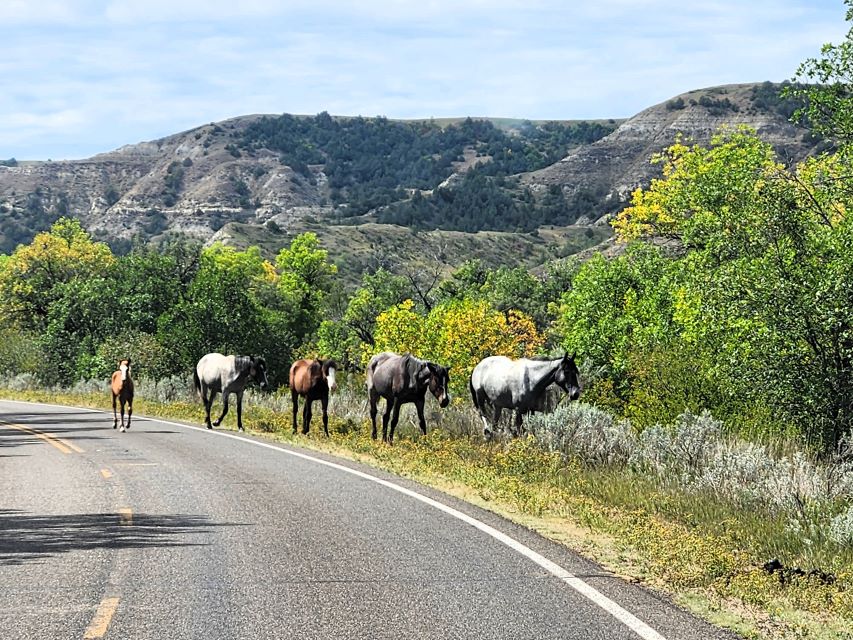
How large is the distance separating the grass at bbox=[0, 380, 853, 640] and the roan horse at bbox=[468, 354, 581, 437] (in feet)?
3.34

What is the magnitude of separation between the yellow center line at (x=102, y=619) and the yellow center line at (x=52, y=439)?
13.5 m

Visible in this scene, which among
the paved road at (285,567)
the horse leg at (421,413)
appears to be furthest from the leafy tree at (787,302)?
the paved road at (285,567)

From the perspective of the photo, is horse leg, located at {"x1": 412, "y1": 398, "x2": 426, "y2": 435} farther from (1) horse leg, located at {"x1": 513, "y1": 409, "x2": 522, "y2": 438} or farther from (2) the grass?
(1) horse leg, located at {"x1": 513, "y1": 409, "x2": 522, "y2": 438}

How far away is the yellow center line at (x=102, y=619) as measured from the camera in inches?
263

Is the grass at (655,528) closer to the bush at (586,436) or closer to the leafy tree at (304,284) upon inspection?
the bush at (586,436)

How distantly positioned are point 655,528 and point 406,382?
11012mm

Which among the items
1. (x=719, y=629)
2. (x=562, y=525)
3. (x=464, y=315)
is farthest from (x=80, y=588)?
(x=464, y=315)

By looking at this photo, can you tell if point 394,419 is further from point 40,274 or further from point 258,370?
point 40,274

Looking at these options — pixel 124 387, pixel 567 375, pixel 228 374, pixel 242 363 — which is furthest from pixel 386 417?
pixel 124 387

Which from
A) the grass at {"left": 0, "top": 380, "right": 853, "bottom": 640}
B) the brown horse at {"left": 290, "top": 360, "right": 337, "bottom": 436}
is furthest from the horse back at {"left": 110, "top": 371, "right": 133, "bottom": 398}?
the grass at {"left": 0, "top": 380, "right": 853, "bottom": 640}

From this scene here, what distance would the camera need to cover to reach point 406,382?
21.8 metres

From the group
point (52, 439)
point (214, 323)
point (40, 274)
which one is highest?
point (40, 274)

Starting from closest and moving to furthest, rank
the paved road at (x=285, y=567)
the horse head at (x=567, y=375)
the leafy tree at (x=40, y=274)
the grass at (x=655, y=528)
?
the paved road at (x=285, y=567) < the grass at (x=655, y=528) < the horse head at (x=567, y=375) < the leafy tree at (x=40, y=274)

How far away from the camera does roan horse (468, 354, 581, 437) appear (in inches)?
829
